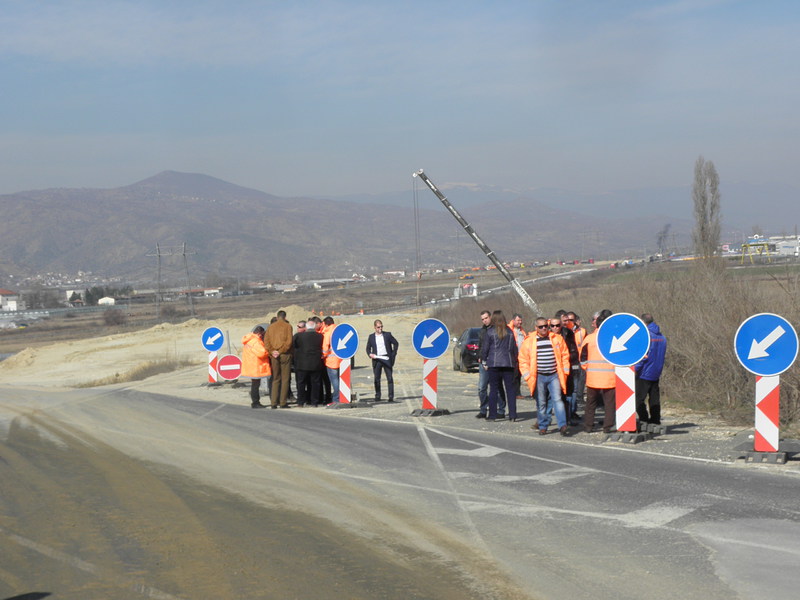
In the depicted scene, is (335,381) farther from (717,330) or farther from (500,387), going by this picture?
(717,330)

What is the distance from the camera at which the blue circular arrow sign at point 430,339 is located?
1906cm

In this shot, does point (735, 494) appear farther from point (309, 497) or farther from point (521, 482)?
point (309, 497)

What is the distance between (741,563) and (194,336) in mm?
56712

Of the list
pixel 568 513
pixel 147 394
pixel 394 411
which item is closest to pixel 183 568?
pixel 568 513

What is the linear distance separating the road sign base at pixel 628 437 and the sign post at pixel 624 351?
8 cm

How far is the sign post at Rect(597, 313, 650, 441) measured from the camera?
47.2 ft

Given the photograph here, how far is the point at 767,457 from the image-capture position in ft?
40.2

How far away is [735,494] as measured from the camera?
1039cm

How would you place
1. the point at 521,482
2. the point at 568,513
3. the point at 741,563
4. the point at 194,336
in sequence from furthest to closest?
the point at 194,336
the point at 521,482
the point at 568,513
the point at 741,563

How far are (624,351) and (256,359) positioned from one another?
31.2 feet

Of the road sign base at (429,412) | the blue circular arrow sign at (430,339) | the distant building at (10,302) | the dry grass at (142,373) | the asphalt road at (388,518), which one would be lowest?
the dry grass at (142,373)

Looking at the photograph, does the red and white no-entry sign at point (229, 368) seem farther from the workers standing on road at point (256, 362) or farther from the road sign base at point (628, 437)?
the road sign base at point (628, 437)

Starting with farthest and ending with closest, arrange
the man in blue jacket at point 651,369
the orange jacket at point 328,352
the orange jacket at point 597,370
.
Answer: the orange jacket at point 328,352 → the man in blue jacket at point 651,369 → the orange jacket at point 597,370

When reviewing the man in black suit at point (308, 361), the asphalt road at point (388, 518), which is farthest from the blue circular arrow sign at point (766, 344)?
the man in black suit at point (308, 361)
